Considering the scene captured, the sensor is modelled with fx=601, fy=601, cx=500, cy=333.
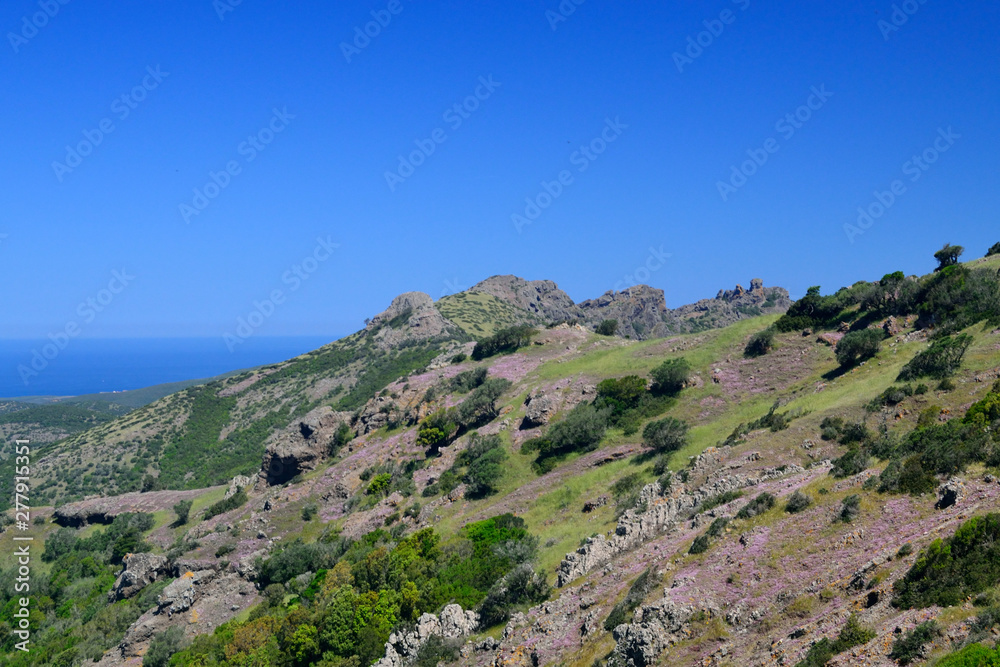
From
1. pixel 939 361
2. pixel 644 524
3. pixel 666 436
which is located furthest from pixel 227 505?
pixel 939 361

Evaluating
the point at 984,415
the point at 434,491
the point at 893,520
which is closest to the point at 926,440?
the point at 984,415

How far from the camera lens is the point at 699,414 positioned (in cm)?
3784

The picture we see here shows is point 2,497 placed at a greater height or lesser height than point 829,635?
greater

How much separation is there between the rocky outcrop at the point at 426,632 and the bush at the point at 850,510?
1221 cm

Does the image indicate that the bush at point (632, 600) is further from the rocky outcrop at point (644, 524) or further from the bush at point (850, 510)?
the bush at point (850, 510)

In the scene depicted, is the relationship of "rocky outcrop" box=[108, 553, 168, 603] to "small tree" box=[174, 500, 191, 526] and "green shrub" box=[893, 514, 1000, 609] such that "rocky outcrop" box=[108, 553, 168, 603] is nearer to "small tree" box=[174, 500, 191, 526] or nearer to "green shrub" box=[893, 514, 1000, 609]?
"small tree" box=[174, 500, 191, 526]

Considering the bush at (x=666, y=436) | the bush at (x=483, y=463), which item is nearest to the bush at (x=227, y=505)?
the bush at (x=483, y=463)

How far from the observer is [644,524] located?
22.6 meters

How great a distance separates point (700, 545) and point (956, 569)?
280 inches

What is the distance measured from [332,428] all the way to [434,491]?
18614 mm

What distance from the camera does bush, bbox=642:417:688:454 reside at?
32.7 metres

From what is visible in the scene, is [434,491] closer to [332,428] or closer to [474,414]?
[474,414]

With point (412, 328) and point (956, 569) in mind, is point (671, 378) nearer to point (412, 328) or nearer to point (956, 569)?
point (956, 569)

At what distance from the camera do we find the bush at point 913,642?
10164mm
